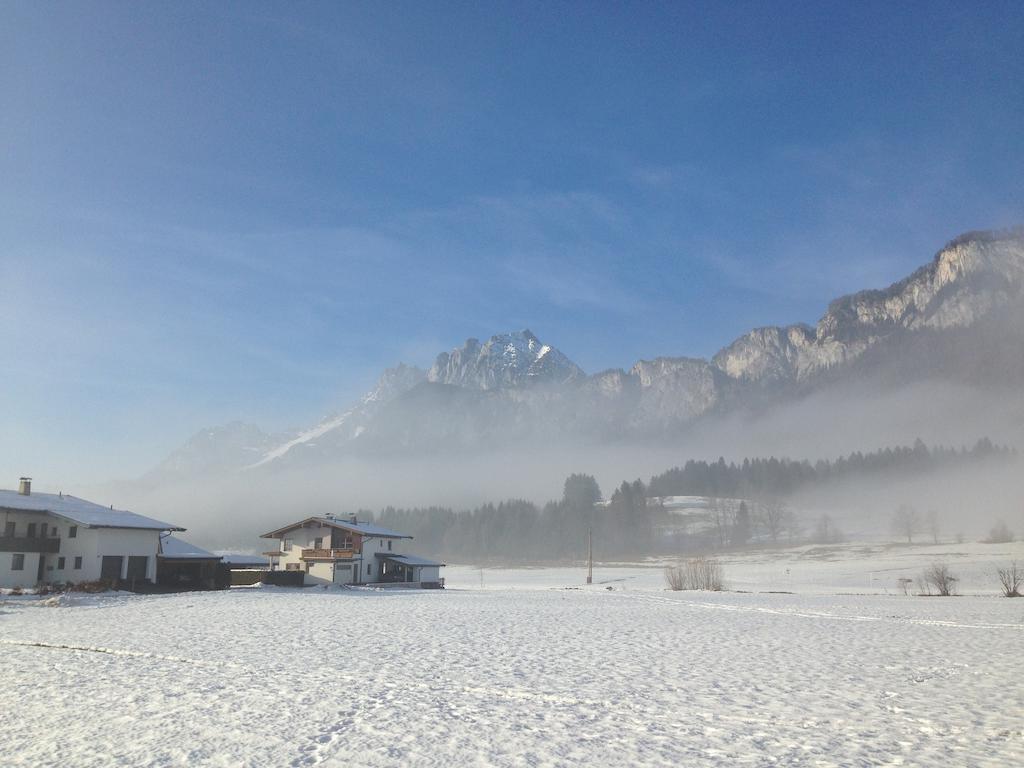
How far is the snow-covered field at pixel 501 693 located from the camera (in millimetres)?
10914

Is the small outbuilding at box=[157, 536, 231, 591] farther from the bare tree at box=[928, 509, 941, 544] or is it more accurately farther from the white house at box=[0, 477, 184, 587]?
the bare tree at box=[928, 509, 941, 544]

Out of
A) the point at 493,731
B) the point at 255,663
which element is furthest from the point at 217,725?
the point at 255,663

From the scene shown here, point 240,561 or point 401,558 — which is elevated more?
point 240,561

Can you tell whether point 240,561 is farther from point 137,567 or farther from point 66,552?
point 66,552

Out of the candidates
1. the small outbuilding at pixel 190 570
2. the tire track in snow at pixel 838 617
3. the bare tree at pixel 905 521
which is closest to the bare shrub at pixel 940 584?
the tire track in snow at pixel 838 617

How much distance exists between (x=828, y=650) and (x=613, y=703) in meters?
11.9

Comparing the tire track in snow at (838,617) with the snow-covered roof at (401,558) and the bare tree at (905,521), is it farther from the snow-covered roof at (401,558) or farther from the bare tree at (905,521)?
the bare tree at (905,521)

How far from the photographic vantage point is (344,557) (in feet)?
224

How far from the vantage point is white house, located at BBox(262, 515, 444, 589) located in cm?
6862

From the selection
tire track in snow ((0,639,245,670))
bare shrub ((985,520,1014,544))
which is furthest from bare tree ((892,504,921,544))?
tire track in snow ((0,639,245,670))

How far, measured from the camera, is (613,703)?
14.2m

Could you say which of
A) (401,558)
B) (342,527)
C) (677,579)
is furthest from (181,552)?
(677,579)

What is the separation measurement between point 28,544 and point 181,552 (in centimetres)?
1123

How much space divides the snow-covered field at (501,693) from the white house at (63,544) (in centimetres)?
2263
